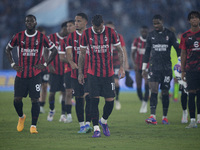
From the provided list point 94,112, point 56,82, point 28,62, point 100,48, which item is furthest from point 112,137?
point 56,82

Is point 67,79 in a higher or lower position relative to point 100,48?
lower

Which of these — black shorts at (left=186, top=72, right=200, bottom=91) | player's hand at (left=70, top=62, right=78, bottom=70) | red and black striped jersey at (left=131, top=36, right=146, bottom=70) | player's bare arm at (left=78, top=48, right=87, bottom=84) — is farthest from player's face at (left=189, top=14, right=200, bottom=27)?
red and black striped jersey at (left=131, top=36, right=146, bottom=70)

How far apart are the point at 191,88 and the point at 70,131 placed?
7.96 ft

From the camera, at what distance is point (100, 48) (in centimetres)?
780

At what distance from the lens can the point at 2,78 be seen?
21359 mm

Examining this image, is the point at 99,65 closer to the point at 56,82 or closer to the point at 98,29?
the point at 98,29

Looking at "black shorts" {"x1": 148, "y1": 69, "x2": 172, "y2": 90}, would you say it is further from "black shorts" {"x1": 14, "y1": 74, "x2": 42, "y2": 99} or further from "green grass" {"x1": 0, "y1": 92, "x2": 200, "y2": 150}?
"black shorts" {"x1": 14, "y1": 74, "x2": 42, "y2": 99}

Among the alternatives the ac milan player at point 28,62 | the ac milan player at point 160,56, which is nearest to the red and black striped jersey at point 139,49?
the ac milan player at point 160,56

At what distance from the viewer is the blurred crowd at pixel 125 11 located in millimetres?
24750

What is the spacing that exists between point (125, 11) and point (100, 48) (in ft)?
61.1

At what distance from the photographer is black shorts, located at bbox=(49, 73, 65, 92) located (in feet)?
35.4

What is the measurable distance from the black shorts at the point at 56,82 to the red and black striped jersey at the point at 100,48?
10.0 feet

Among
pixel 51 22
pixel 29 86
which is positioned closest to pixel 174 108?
pixel 29 86

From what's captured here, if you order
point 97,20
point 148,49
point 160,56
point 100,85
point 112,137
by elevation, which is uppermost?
point 97,20
